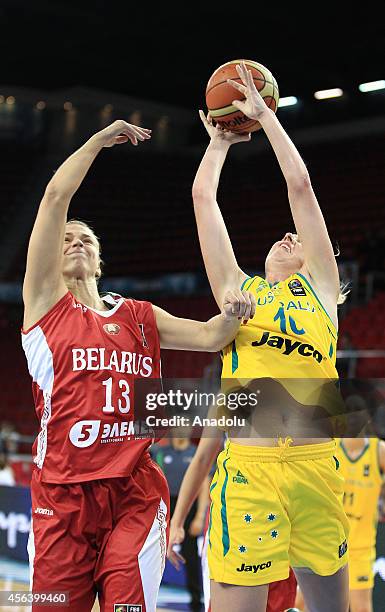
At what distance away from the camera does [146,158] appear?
1852 centimetres

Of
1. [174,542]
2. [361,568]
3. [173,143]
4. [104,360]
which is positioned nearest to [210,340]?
[104,360]

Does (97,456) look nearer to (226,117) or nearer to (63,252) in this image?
(63,252)

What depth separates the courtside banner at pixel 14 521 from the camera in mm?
7527

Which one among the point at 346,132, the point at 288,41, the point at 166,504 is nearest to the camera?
the point at 166,504

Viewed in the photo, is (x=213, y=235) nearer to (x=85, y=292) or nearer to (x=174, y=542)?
(x=85, y=292)

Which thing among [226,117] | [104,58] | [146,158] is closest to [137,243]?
[146,158]

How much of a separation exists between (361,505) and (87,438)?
9.18 feet

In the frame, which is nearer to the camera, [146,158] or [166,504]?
[166,504]

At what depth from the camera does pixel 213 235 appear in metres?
3.13

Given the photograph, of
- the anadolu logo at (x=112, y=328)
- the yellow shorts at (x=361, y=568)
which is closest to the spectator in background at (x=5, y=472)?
the yellow shorts at (x=361, y=568)

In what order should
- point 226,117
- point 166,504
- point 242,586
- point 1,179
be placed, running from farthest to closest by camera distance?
1. point 1,179
2. point 226,117
3. point 166,504
4. point 242,586

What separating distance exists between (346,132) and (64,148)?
6105mm

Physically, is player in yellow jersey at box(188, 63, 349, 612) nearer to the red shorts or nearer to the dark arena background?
the red shorts

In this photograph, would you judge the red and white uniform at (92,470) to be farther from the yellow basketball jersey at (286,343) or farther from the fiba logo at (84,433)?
the yellow basketball jersey at (286,343)
